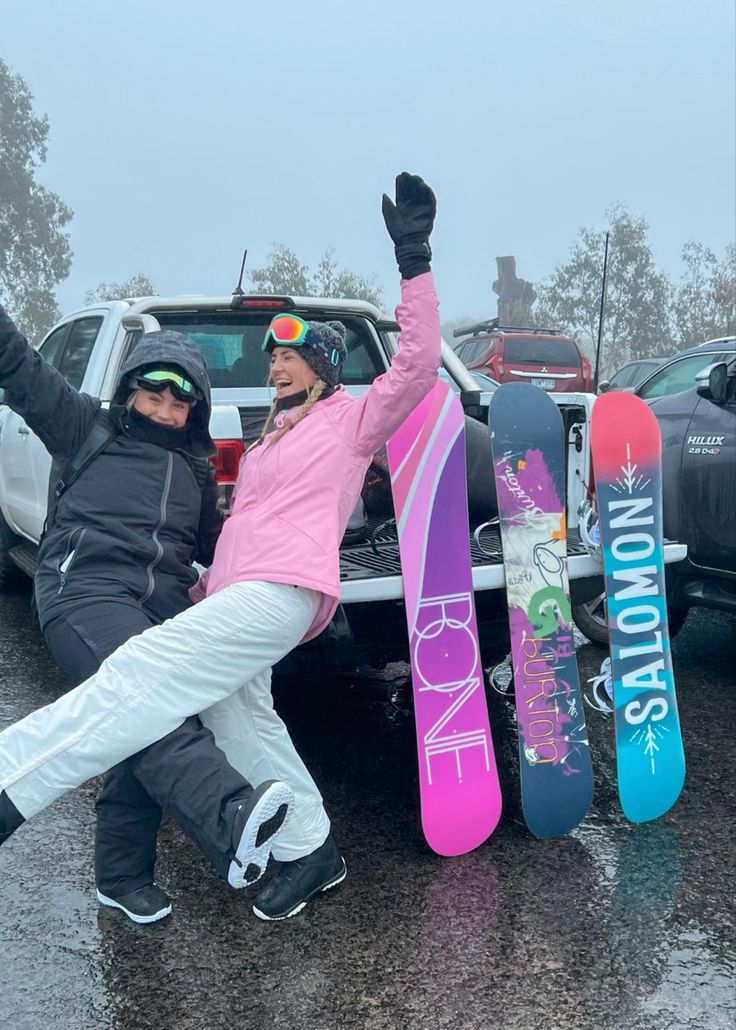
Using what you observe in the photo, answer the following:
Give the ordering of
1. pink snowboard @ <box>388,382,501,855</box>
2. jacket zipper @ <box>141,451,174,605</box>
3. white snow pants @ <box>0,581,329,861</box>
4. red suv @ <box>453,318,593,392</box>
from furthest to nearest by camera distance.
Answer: red suv @ <box>453,318,593,392</box> → pink snowboard @ <box>388,382,501,855</box> → jacket zipper @ <box>141,451,174,605</box> → white snow pants @ <box>0,581,329,861</box>

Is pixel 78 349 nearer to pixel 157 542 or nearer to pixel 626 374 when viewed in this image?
pixel 157 542

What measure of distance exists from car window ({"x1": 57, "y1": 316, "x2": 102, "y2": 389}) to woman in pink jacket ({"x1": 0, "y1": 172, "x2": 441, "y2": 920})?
2011 mm

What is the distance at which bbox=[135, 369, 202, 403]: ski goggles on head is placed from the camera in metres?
2.90

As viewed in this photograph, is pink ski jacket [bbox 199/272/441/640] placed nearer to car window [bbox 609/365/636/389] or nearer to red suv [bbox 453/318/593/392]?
car window [bbox 609/365/636/389]

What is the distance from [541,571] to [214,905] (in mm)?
1489

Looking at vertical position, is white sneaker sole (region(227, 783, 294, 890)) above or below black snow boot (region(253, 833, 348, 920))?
above

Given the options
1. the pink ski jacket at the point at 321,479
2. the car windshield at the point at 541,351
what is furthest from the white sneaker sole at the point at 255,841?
the car windshield at the point at 541,351

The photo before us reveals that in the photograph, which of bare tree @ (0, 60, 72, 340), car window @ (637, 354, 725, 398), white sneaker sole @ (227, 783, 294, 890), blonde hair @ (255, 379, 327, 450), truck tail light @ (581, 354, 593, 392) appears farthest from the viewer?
bare tree @ (0, 60, 72, 340)

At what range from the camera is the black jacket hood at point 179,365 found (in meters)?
2.91

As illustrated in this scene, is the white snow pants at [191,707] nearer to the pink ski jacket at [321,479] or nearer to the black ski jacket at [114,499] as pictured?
the pink ski jacket at [321,479]

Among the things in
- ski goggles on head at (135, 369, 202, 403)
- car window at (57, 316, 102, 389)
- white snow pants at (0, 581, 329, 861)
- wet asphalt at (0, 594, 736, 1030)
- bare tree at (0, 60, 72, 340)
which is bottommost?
wet asphalt at (0, 594, 736, 1030)

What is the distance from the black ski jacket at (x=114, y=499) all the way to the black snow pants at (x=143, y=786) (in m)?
0.09

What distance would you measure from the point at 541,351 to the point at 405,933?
54.4 ft

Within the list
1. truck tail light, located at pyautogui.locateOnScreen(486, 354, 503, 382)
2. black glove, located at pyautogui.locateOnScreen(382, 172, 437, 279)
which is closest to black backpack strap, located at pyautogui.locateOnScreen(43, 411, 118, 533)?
black glove, located at pyautogui.locateOnScreen(382, 172, 437, 279)
